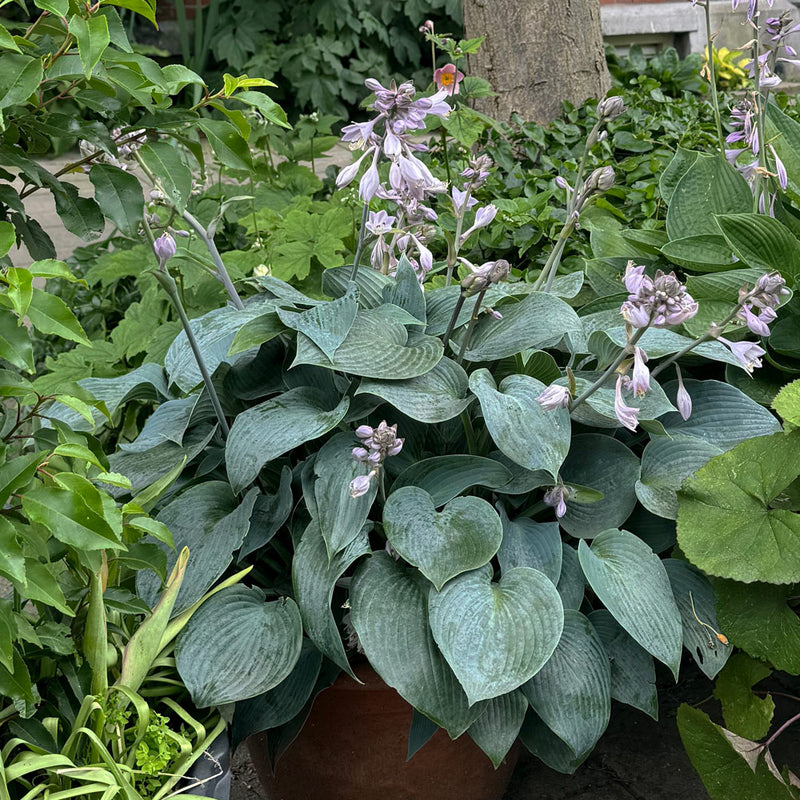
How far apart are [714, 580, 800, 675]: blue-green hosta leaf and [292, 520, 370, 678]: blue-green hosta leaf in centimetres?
60

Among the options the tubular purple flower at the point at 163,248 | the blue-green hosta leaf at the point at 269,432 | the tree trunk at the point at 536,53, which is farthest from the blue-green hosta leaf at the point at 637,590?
the tree trunk at the point at 536,53

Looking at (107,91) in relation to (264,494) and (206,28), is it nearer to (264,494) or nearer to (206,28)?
(264,494)

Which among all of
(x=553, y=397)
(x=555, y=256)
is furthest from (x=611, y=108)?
(x=553, y=397)

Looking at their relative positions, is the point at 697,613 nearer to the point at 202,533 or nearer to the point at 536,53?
the point at 202,533

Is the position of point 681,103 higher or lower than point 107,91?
Result: lower

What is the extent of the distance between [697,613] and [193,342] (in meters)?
0.97

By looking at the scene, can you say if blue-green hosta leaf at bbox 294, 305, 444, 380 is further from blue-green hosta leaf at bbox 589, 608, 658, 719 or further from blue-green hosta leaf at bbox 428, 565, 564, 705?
blue-green hosta leaf at bbox 589, 608, 658, 719

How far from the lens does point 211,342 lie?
1741mm

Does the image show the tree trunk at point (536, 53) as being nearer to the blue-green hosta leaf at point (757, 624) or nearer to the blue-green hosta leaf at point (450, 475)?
the blue-green hosta leaf at point (450, 475)

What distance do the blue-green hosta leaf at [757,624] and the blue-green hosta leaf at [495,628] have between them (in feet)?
1.07

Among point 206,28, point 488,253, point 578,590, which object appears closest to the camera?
point 578,590

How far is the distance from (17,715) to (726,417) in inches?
51.1

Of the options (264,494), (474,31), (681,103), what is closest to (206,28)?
(474,31)

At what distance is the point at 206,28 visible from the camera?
23.3 feet
